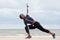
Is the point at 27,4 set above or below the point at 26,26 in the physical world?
above

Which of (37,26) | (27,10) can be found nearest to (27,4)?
(27,10)

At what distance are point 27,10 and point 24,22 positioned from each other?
0.66 m

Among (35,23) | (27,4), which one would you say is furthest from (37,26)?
(27,4)

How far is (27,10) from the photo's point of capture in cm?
1587

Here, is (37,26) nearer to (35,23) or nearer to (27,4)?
(35,23)

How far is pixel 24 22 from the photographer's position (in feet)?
52.7

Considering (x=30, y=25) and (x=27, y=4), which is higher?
(x=27, y=4)

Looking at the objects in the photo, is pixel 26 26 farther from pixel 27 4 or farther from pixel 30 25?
pixel 27 4

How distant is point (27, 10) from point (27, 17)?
36 centimetres

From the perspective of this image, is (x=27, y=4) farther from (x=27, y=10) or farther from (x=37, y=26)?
(x=37, y=26)

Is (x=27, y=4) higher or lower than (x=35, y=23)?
higher

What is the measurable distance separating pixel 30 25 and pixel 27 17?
0.56m

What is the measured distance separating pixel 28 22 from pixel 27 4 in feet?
3.03

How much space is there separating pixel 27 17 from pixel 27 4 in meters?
0.66
